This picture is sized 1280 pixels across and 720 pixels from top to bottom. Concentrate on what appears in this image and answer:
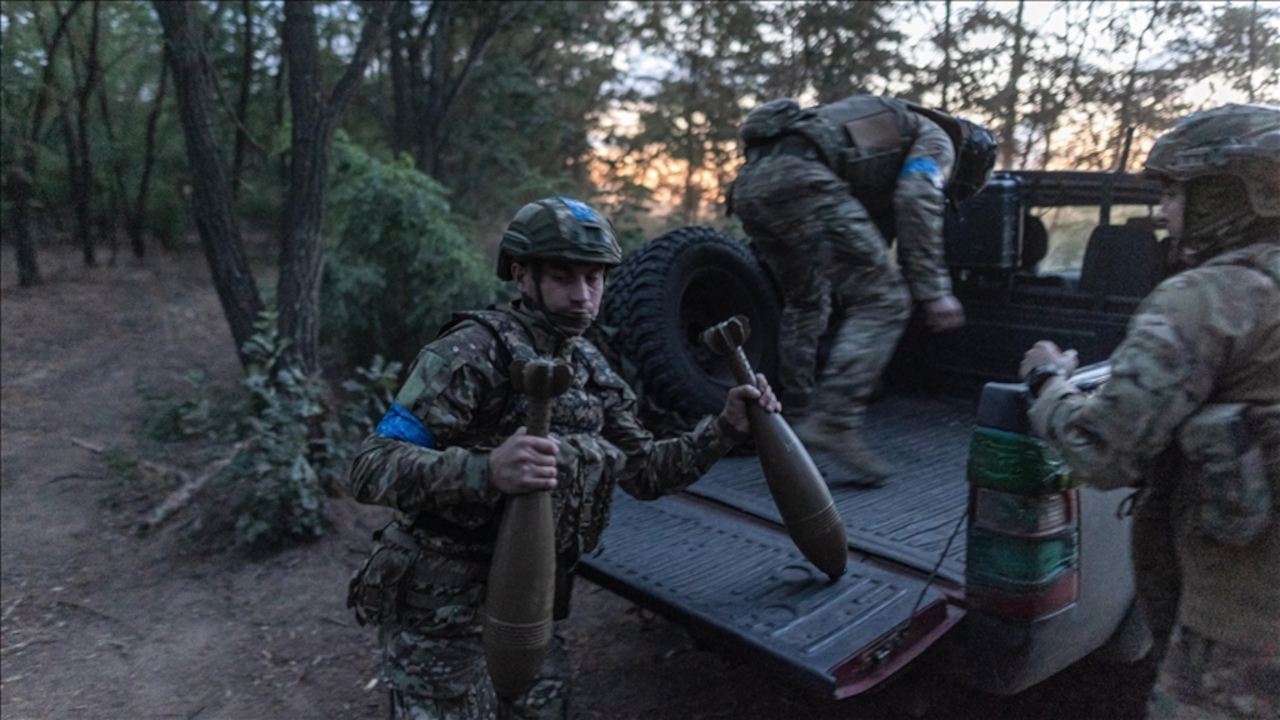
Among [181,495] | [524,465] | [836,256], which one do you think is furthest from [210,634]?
[836,256]

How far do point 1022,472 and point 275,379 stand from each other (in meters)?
4.42

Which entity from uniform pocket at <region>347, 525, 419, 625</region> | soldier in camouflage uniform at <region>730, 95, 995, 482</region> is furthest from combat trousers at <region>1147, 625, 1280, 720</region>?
uniform pocket at <region>347, 525, 419, 625</region>

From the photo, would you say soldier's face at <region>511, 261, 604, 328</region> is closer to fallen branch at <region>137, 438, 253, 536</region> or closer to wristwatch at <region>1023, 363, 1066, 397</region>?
wristwatch at <region>1023, 363, 1066, 397</region>

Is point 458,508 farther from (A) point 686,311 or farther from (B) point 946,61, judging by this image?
(B) point 946,61

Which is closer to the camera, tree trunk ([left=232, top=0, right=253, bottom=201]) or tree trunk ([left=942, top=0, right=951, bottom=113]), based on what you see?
tree trunk ([left=232, top=0, right=253, bottom=201])

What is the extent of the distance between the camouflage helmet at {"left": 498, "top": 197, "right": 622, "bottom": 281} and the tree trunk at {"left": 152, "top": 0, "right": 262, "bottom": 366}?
369 centimetres

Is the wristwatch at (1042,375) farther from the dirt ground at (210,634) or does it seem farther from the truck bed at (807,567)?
the dirt ground at (210,634)

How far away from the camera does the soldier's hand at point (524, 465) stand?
191 centimetres

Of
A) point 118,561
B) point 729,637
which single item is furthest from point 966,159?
point 118,561

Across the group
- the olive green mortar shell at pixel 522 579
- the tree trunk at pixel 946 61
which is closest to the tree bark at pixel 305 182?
the olive green mortar shell at pixel 522 579

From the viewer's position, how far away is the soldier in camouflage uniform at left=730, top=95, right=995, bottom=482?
348 centimetres

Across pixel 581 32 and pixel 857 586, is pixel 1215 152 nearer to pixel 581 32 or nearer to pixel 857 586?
pixel 857 586

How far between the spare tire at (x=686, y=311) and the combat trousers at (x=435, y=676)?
1835 mm

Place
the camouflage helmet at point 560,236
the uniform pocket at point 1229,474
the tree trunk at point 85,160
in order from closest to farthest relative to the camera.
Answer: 1. the uniform pocket at point 1229,474
2. the camouflage helmet at point 560,236
3. the tree trunk at point 85,160
